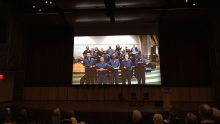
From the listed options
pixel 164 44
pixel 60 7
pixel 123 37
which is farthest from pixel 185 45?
pixel 60 7

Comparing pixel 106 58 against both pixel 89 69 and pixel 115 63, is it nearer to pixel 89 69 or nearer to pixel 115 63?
pixel 115 63

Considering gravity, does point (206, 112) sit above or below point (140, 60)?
below

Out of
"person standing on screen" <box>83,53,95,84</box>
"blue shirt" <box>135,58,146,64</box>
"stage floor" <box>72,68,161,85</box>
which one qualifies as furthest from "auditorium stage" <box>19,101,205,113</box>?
"blue shirt" <box>135,58,146,64</box>

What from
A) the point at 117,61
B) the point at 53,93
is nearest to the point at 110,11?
the point at 117,61

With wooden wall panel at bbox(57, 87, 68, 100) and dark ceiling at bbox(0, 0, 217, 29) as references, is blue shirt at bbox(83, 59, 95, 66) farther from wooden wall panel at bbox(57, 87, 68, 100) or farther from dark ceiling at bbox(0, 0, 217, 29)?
dark ceiling at bbox(0, 0, 217, 29)

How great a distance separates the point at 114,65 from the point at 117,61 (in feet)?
0.80

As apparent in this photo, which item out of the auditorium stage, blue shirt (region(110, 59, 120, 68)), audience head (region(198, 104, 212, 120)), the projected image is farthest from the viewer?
blue shirt (region(110, 59, 120, 68))

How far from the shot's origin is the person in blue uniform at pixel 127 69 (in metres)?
11.1

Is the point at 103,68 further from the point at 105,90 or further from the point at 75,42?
the point at 75,42

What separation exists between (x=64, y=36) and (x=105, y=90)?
3496 millimetres

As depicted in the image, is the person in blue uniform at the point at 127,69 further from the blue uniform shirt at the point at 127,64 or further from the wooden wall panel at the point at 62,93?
the wooden wall panel at the point at 62,93

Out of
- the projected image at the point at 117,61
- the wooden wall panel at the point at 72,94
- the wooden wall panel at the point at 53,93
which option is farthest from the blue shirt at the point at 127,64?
the wooden wall panel at the point at 53,93

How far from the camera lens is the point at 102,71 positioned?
1127 centimetres

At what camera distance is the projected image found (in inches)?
436
